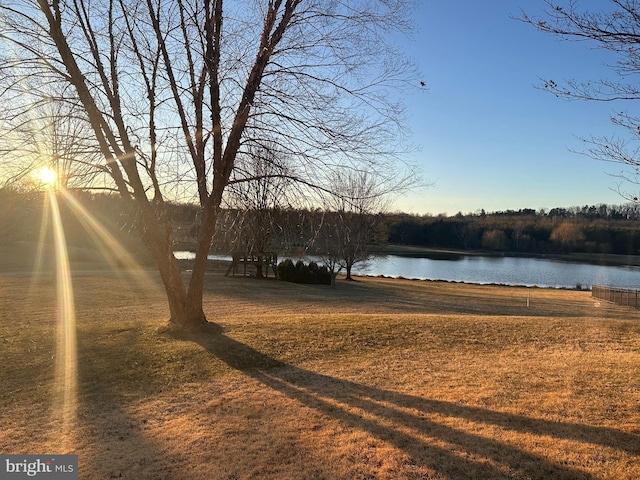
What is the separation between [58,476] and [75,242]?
41.0 m

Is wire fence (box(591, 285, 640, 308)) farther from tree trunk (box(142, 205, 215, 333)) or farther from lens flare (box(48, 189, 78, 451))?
lens flare (box(48, 189, 78, 451))

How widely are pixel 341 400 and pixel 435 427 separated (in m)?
1.18

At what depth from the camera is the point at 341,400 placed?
5.20 meters

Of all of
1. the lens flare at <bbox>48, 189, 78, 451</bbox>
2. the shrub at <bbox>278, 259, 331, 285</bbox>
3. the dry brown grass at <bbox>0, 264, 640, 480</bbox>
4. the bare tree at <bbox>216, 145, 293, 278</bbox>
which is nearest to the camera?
the dry brown grass at <bbox>0, 264, 640, 480</bbox>

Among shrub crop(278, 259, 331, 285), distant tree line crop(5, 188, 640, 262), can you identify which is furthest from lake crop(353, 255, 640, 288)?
shrub crop(278, 259, 331, 285)

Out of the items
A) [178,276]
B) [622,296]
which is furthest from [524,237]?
[178,276]

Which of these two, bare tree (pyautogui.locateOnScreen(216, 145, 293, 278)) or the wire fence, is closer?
bare tree (pyautogui.locateOnScreen(216, 145, 293, 278))

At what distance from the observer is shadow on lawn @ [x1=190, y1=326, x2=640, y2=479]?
3549 millimetres

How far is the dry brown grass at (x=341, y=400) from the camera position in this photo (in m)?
3.69

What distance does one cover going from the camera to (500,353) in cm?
755

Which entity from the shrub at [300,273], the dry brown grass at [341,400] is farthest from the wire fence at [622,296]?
the shrub at [300,273]

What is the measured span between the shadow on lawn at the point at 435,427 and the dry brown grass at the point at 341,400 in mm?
18

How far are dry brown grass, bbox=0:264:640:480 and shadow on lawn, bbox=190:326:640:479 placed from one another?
0.02 m

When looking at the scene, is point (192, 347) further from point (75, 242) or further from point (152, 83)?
point (75, 242)
